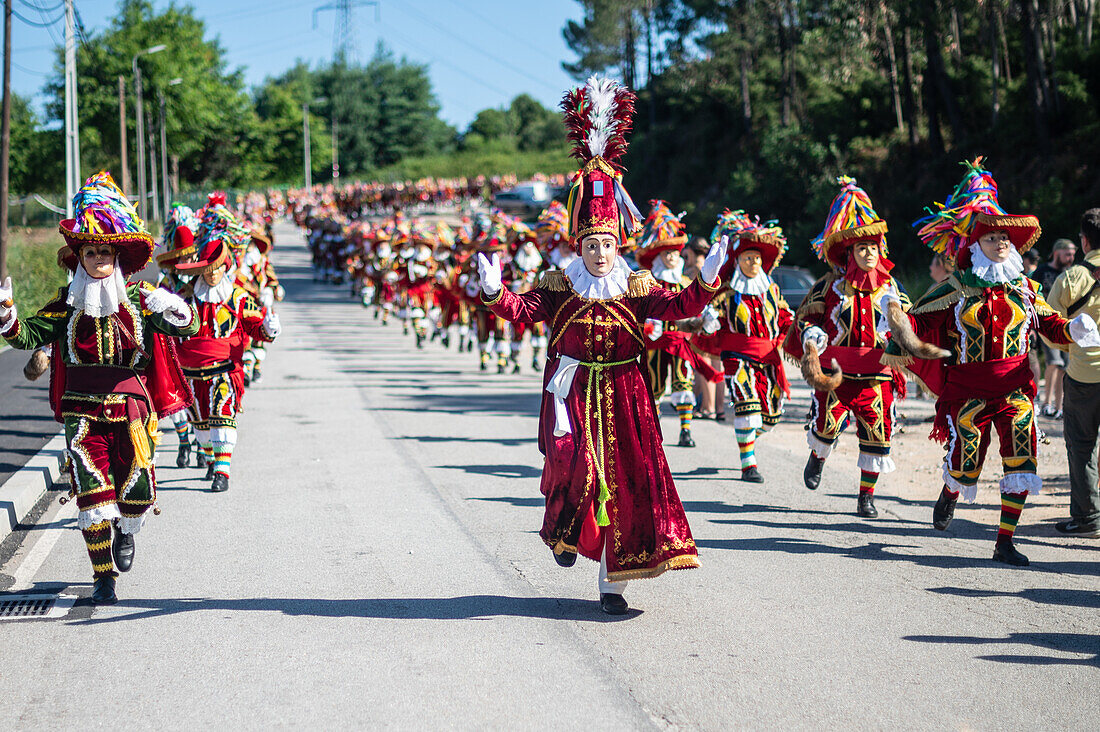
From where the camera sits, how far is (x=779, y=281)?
72.5 ft

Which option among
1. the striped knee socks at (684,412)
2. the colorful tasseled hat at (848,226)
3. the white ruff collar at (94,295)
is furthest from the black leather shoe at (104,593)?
the striped knee socks at (684,412)

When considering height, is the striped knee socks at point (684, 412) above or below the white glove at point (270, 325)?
below

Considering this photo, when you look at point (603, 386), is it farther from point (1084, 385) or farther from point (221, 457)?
point (221, 457)

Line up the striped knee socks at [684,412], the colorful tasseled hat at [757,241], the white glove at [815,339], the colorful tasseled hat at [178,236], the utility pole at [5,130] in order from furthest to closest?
the utility pole at [5,130] → the striped knee socks at [684,412] → the colorful tasseled hat at [757,241] → the colorful tasseled hat at [178,236] → the white glove at [815,339]

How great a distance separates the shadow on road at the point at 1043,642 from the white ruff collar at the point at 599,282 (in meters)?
2.25

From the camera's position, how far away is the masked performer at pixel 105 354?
233 inches

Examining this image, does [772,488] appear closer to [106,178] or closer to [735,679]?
[735,679]

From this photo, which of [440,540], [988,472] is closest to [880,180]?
[988,472]

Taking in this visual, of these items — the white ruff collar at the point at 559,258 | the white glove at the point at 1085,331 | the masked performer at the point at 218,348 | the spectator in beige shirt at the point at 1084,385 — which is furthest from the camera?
the white ruff collar at the point at 559,258

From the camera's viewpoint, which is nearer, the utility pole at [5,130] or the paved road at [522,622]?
the paved road at [522,622]

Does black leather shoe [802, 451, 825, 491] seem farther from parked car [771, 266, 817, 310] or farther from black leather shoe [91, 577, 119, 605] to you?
parked car [771, 266, 817, 310]

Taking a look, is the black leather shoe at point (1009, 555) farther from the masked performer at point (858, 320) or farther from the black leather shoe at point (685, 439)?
the black leather shoe at point (685, 439)

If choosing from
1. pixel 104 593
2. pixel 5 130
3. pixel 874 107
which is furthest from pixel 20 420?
pixel 874 107

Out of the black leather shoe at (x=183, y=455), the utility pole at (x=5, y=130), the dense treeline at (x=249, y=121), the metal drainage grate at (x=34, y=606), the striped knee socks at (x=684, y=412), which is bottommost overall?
the metal drainage grate at (x=34, y=606)
